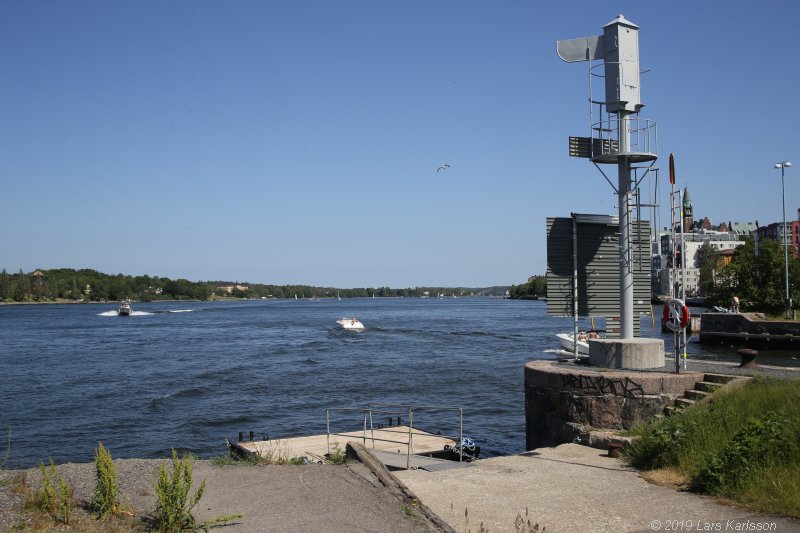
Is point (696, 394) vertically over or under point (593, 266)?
under

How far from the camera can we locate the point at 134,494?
7.64 metres

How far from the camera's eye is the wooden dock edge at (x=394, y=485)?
22.8ft

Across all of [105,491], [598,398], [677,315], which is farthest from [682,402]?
[105,491]

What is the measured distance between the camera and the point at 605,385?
12.9 meters

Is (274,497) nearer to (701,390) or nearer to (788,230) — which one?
(701,390)

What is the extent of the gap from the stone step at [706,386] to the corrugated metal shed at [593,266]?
3.18 m

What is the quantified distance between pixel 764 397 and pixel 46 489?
31.4 feet

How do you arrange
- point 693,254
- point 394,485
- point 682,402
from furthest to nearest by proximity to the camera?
point 693,254, point 682,402, point 394,485

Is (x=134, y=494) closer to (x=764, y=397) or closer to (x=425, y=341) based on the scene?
(x=764, y=397)

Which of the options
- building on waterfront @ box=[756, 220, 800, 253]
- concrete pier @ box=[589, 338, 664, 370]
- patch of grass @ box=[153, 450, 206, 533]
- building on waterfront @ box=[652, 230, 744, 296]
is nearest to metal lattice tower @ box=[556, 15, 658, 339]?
concrete pier @ box=[589, 338, 664, 370]

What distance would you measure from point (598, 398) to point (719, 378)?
2.23 metres

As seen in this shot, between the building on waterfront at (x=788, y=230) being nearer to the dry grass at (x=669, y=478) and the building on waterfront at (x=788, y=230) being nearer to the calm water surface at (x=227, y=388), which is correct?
the calm water surface at (x=227, y=388)

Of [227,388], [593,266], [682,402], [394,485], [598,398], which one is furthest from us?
[227,388]

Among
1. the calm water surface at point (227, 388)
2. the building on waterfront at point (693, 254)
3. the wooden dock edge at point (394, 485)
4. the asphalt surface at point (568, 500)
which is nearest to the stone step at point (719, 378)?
the asphalt surface at point (568, 500)
